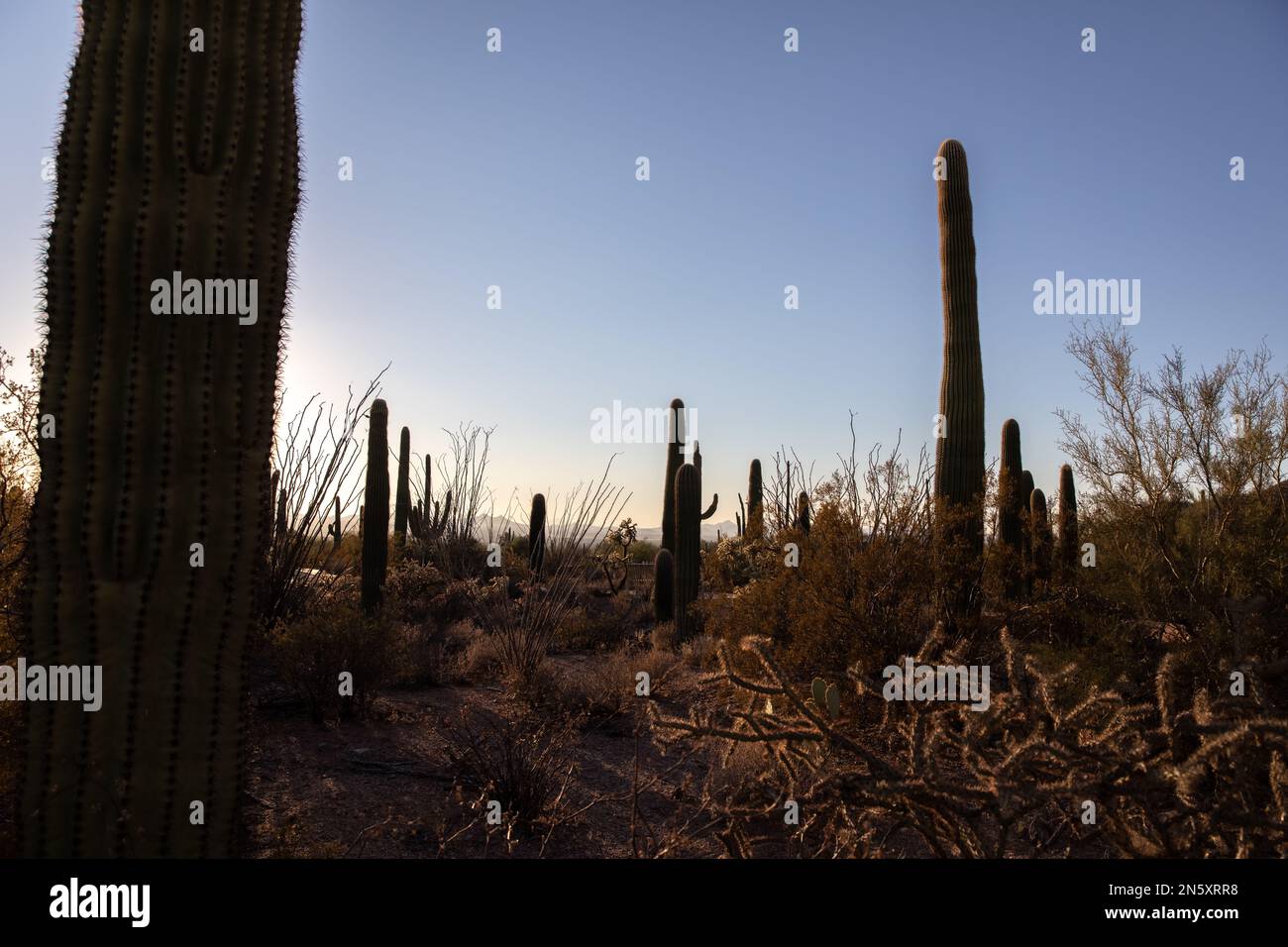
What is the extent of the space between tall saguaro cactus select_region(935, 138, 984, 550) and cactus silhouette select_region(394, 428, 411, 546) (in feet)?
44.1

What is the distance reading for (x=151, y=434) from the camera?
3273 millimetres

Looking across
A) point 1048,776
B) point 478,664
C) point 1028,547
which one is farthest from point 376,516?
point 1048,776

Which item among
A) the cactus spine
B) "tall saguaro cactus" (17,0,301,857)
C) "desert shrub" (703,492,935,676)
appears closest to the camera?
"tall saguaro cactus" (17,0,301,857)

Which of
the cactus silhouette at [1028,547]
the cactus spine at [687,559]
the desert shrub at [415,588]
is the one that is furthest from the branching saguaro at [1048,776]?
the desert shrub at [415,588]

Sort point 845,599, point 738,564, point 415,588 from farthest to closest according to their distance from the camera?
point 738,564 → point 415,588 → point 845,599

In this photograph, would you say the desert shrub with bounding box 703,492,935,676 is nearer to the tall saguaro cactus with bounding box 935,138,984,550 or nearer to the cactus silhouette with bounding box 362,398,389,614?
the tall saguaro cactus with bounding box 935,138,984,550

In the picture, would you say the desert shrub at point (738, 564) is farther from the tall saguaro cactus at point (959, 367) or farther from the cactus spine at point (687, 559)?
the tall saguaro cactus at point (959, 367)

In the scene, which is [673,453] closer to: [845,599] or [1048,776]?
[845,599]

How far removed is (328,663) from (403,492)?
15303mm

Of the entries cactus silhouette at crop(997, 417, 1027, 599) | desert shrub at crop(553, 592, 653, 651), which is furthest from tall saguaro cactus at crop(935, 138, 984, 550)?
desert shrub at crop(553, 592, 653, 651)

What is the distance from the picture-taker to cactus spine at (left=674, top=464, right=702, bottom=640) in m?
13.1
